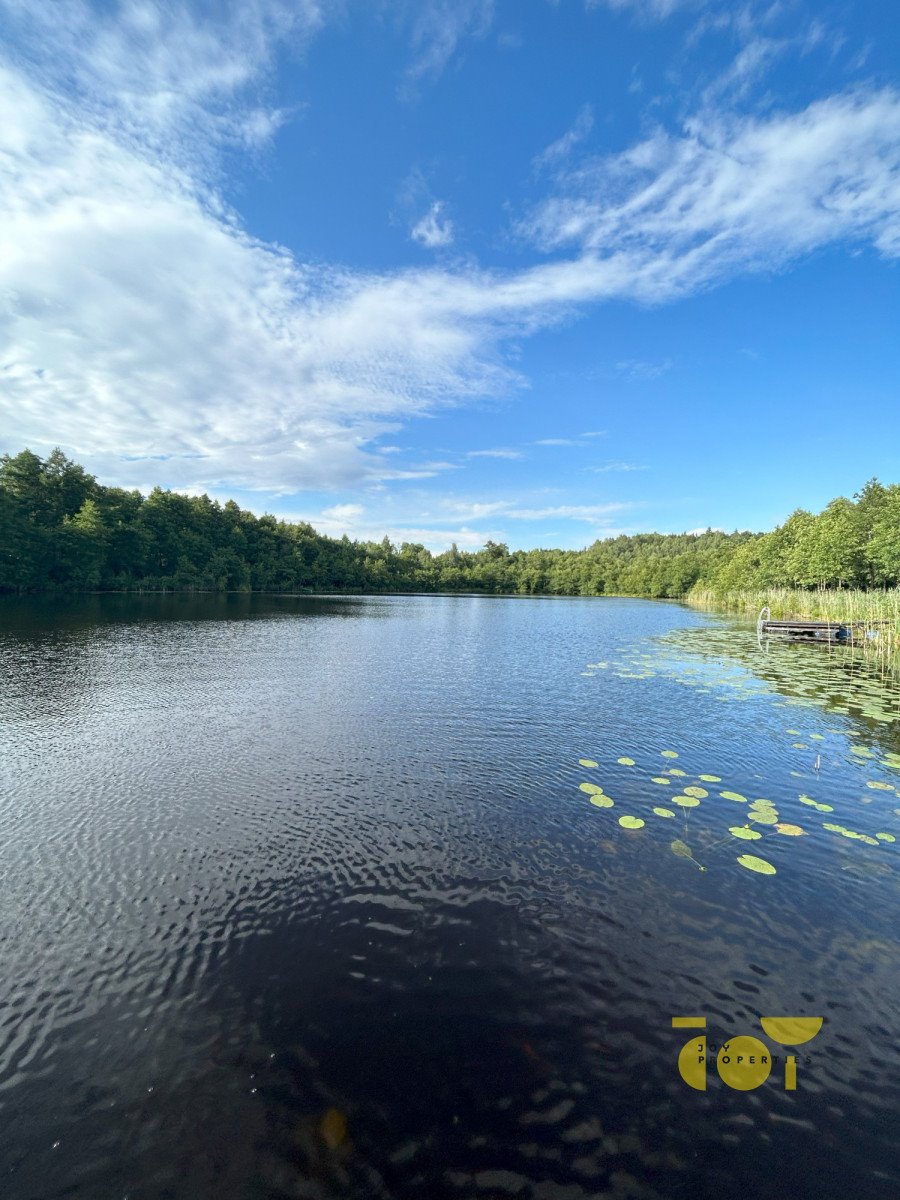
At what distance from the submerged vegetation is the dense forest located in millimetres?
210

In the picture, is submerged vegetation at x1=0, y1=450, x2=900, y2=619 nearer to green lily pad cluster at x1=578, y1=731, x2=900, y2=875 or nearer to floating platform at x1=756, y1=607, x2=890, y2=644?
floating platform at x1=756, y1=607, x2=890, y2=644

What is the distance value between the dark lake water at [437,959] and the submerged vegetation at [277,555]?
3568cm

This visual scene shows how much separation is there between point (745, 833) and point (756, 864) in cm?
126

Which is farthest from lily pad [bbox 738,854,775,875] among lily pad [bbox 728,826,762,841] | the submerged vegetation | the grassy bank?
the submerged vegetation

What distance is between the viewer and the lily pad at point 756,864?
9320mm

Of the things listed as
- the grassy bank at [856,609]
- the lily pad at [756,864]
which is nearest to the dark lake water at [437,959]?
the lily pad at [756,864]

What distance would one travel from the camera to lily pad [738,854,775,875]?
932 cm

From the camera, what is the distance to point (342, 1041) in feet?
19.1

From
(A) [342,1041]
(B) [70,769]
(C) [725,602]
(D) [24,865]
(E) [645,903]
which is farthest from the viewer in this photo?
(C) [725,602]

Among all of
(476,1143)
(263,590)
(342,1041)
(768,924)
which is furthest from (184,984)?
(263,590)

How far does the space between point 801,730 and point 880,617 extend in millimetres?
31458

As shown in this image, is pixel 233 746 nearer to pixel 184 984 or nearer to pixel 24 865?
pixel 24 865

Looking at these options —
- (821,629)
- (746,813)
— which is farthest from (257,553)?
(746,813)

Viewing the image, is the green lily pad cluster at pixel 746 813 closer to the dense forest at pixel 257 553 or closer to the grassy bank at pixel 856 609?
the grassy bank at pixel 856 609
